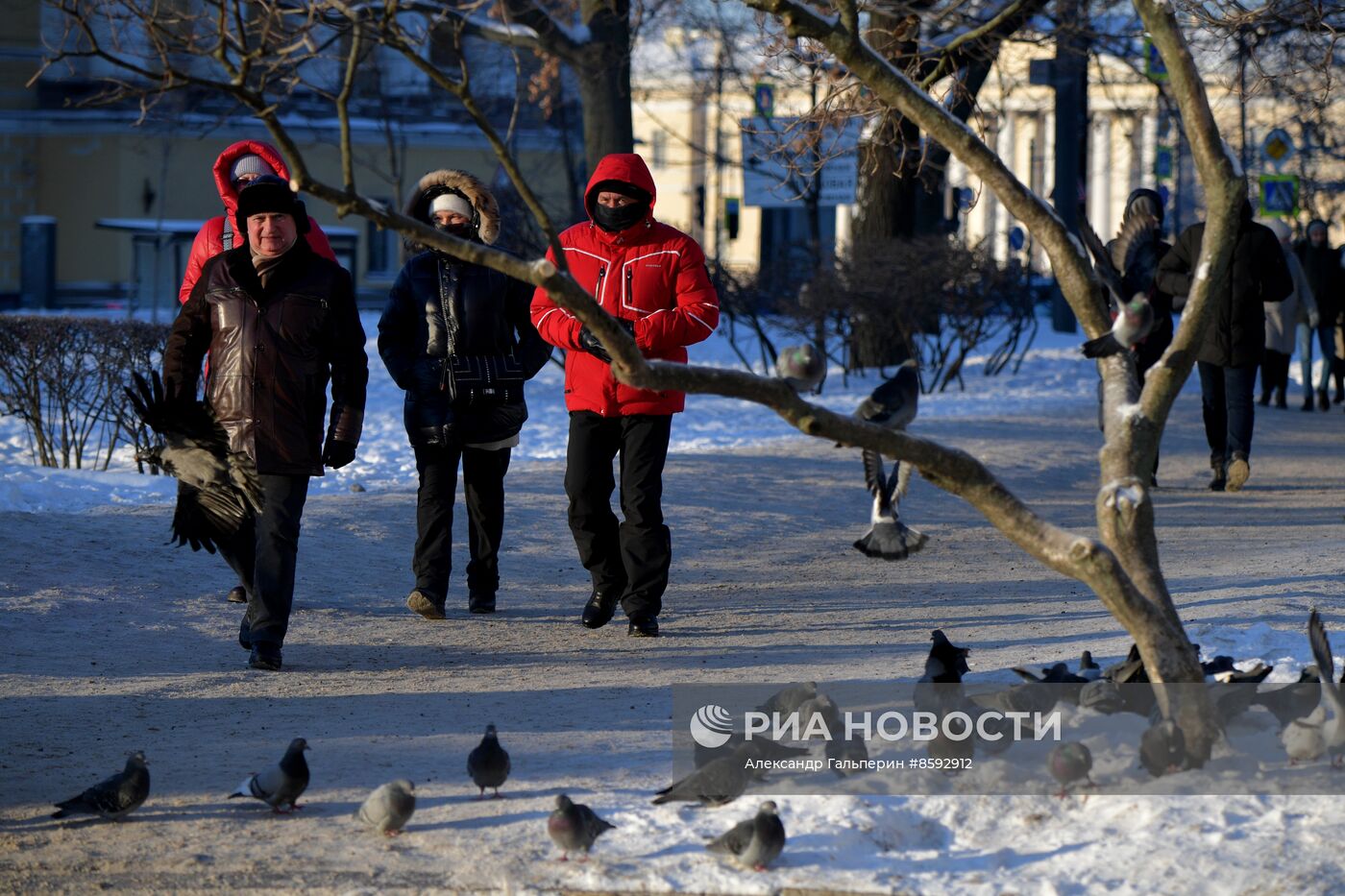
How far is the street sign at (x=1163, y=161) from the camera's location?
34.0 metres

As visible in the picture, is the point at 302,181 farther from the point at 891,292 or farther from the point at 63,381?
the point at 891,292

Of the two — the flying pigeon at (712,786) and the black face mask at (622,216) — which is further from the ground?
the black face mask at (622,216)

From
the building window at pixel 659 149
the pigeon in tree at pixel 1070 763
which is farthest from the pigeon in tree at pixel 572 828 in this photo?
the building window at pixel 659 149

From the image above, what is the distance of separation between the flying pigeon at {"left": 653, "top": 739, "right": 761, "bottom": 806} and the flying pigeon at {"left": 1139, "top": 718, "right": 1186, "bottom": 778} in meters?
1.06

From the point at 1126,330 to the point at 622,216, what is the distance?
271cm

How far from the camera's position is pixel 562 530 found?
10031 mm

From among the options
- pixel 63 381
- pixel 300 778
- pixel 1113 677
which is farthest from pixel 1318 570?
pixel 63 381

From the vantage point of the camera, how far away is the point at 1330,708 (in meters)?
4.83

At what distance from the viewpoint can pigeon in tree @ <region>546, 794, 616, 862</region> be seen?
14.1 ft

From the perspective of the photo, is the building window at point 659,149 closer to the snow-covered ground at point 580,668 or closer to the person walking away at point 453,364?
the snow-covered ground at point 580,668

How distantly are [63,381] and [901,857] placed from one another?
28.7ft

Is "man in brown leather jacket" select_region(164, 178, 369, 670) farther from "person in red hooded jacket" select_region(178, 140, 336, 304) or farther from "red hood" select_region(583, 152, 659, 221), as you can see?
"red hood" select_region(583, 152, 659, 221)

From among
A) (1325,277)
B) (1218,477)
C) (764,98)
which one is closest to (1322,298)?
(1325,277)

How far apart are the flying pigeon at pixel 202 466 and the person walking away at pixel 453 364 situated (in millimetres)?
906
